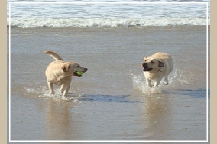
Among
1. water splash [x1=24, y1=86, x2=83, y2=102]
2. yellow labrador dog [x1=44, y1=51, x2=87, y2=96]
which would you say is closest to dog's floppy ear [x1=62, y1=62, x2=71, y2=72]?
yellow labrador dog [x1=44, y1=51, x2=87, y2=96]

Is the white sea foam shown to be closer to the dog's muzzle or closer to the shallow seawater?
the shallow seawater

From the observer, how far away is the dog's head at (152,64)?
8.77 meters

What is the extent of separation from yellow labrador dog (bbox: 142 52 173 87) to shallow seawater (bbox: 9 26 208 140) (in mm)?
180

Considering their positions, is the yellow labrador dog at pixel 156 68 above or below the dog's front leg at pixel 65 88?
above

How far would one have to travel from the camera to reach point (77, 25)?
11.8 meters

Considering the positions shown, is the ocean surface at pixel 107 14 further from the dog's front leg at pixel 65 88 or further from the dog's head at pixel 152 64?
the dog's front leg at pixel 65 88

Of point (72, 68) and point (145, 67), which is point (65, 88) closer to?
point (72, 68)

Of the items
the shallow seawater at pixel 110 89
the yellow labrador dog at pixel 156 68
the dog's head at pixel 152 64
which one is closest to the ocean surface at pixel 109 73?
the shallow seawater at pixel 110 89

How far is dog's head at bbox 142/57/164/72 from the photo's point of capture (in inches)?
345

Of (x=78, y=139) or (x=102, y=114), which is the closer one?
(x=78, y=139)

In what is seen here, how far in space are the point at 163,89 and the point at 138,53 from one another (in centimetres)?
217

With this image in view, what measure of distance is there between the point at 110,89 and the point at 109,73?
32.9 inches

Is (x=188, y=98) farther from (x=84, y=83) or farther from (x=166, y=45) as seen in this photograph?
(x=166, y=45)

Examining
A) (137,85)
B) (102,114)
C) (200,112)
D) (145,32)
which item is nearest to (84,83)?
(137,85)
